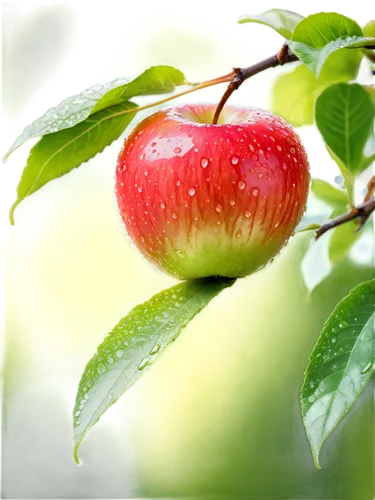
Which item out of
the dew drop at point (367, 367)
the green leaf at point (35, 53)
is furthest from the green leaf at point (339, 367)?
the green leaf at point (35, 53)

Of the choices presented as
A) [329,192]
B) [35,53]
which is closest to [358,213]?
[329,192]

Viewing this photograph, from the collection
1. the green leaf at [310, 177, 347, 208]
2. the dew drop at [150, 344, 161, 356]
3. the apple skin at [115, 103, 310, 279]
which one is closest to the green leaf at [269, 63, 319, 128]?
the green leaf at [310, 177, 347, 208]

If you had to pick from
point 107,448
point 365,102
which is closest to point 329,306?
point 107,448

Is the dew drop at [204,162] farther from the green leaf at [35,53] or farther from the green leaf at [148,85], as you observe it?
the green leaf at [35,53]

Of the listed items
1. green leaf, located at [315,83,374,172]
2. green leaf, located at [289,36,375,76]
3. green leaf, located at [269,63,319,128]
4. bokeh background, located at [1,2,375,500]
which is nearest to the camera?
green leaf, located at [289,36,375,76]

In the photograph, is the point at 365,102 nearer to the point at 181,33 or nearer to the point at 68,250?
the point at 181,33

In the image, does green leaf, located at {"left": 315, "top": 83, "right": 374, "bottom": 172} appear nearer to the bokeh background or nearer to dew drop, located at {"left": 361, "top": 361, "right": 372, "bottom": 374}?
dew drop, located at {"left": 361, "top": 361, "right": 372, "bottom": 374}

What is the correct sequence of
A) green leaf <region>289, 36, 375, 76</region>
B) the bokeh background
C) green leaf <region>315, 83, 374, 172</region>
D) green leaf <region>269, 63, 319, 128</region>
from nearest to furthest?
green leaf <region>289, 36, 375, 76</region> → green leaf <region>315, 83, 374, 172</region> → green leaf <region>269, 63, 319, 128</region> → the bokeh background

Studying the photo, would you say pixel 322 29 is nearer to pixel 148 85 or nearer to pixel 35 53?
pixel 148 85
